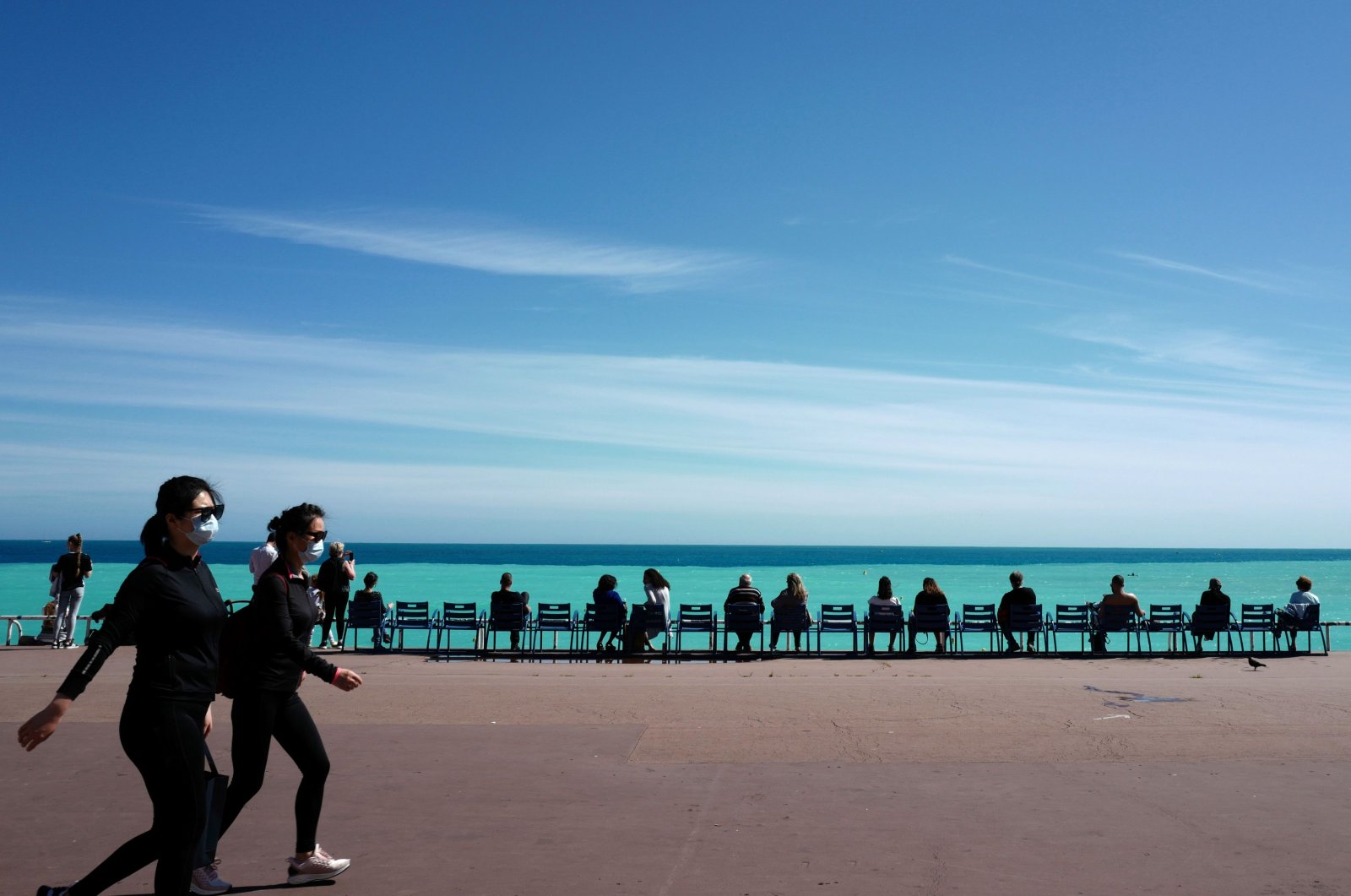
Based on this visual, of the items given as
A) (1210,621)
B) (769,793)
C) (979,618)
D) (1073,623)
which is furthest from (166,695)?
(1210,621)

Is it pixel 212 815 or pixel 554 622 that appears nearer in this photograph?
pixel 212 815

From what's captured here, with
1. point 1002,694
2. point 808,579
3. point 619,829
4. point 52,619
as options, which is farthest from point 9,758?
point 808,579

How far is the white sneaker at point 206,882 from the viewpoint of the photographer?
196 inches

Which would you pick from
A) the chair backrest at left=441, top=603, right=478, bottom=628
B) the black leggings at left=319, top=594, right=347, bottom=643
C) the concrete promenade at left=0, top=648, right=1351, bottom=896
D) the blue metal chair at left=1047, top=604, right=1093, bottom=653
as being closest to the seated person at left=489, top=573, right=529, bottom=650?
the chair backrest at left=441, top=603, right=478, bottom=628

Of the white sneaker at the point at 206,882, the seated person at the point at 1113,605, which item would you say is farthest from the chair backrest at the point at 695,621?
the white sneaker at the point at 206,882

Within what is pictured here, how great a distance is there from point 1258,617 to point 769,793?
14.6 m

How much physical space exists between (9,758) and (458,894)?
5217 millimetres

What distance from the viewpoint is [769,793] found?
23.8 feet

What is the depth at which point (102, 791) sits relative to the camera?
286 inches

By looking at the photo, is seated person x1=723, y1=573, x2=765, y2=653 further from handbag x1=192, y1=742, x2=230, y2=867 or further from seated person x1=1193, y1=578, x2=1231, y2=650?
handbag x1=192, y1=742, x2=230, y2=867

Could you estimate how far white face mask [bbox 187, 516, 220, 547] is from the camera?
14.6ft

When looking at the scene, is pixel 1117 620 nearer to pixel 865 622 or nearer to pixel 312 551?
pixel 865 622

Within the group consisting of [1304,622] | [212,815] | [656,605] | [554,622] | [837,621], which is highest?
[656,605]

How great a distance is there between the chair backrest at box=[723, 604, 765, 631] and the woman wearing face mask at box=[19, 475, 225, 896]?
1406cm
